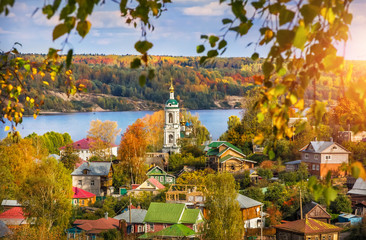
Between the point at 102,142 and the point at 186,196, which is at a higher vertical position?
the point at 102,142

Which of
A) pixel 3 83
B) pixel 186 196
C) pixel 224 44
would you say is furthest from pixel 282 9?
pixel 186 196

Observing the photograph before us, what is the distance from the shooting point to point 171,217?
21.9 m

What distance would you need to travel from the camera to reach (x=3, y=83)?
452 centimetres

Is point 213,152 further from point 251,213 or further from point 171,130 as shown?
point 251,213

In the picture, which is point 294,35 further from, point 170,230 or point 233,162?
point 233,162

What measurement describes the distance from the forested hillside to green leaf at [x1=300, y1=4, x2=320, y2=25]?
121m

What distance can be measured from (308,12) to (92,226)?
67.0 feet

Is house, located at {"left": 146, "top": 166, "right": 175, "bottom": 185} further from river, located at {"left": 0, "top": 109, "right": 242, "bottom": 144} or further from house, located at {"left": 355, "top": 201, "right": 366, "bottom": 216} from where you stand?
river, located at {"left": 0, "top": 109, "right": 242, "bottom": 144}

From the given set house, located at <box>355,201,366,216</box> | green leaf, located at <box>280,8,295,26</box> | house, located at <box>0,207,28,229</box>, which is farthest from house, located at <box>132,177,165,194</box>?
green leaf, located at <box>280,8,295,26</box>

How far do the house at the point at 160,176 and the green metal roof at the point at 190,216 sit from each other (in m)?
8.61

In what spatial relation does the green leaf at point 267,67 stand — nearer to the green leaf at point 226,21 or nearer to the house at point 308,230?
the green leaf at point 226,21

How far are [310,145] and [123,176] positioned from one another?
458 inches

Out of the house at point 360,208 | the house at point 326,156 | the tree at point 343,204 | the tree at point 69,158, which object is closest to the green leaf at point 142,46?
the tree at point 343,204

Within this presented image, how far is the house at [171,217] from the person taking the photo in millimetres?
21609
